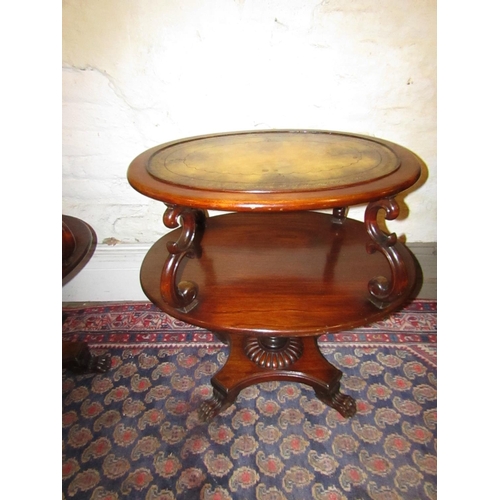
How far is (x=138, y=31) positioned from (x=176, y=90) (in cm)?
22

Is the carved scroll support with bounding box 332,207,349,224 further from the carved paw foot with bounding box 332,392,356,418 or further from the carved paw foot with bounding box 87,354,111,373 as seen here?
the carved paw foot with bounding box 87,354,111,373

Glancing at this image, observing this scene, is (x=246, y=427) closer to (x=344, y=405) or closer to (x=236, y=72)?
(x=344, y=405)

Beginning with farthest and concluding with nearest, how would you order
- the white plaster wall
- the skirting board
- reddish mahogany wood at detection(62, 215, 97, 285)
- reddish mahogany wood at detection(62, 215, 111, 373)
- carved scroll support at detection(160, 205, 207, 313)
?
1. the skirting board
2. the white plaster wall
3. reddish mahogany wood at detection(62, 215, 111, 373)
4. reddish mahogany wood at detection(62, 215, 97, 285)
5. carved scroll support at detection(160, 205, 207, 313)

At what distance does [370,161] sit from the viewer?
1002 millimetres

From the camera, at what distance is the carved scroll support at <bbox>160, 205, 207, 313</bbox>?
2.86 feet

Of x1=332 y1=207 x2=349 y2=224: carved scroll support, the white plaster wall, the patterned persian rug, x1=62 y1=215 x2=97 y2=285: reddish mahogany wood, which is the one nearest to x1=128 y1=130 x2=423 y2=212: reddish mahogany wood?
x1=62 y1=215 x2=97 y2=285: reddish mahogany wood

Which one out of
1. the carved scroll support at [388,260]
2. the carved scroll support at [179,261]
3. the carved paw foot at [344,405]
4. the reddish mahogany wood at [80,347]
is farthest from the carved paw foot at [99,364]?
the carved scroll support at [388,260]

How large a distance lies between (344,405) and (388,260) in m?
0.52

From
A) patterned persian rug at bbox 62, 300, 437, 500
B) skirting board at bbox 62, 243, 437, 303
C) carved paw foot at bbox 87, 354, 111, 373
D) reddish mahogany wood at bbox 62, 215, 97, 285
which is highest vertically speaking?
reddish mahogany wood at bbox 62, 215, 97, 285

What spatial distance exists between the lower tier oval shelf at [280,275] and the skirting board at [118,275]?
1.48ft

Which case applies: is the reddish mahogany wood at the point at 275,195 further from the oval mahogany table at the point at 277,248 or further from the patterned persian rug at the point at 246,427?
the patterned persian rug at the point at 246,427

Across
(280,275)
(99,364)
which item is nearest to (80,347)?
(99,364)

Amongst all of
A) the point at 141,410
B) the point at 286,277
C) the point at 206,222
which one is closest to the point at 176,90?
the point at 206,222
